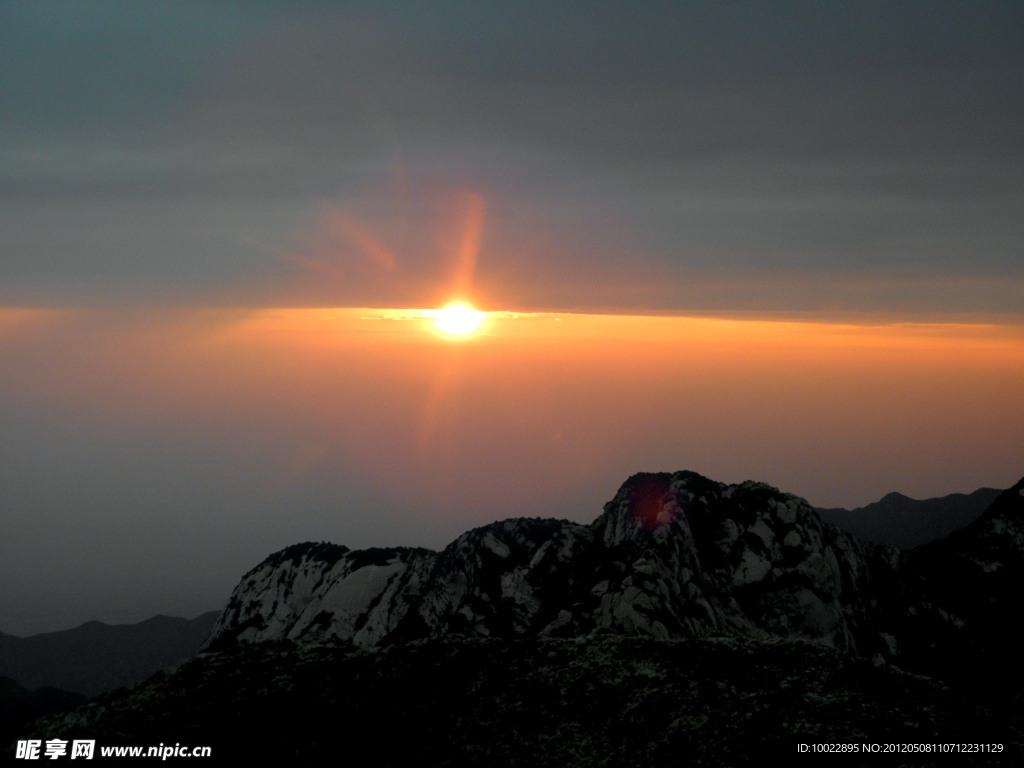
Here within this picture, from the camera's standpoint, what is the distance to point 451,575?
4094 inches

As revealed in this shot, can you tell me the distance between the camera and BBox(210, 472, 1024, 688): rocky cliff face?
3485 inches

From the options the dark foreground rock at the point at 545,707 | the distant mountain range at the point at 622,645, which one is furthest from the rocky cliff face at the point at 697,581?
the dark foreground rock at the point at 545,707

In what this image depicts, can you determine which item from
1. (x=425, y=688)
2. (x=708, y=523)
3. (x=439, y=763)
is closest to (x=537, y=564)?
(x=708, y=523)

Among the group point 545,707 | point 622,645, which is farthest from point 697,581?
point 545,707

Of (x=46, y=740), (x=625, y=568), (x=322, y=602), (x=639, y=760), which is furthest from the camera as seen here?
(x=322, y=602)

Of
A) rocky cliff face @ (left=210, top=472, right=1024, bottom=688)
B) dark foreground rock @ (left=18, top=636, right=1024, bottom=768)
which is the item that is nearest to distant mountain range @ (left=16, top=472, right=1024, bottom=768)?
dark foreground rock @ (left=18, top=636, right=1024, bottom=768)

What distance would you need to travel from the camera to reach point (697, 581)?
301ft

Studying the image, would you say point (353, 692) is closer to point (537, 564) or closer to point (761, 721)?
point (761, 721)

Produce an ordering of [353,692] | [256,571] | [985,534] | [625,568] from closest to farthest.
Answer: [353,692]
[625,568]
[985,534]
[256,571]

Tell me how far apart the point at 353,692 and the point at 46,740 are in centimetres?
1545

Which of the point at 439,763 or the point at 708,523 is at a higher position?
the point at 708,523

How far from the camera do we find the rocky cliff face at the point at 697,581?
290 feet

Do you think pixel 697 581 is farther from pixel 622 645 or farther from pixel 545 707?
pixel 545 707

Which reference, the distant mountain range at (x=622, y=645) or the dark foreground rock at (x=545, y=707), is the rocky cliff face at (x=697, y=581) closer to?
the distant mountain range at (x=622, y=645)
